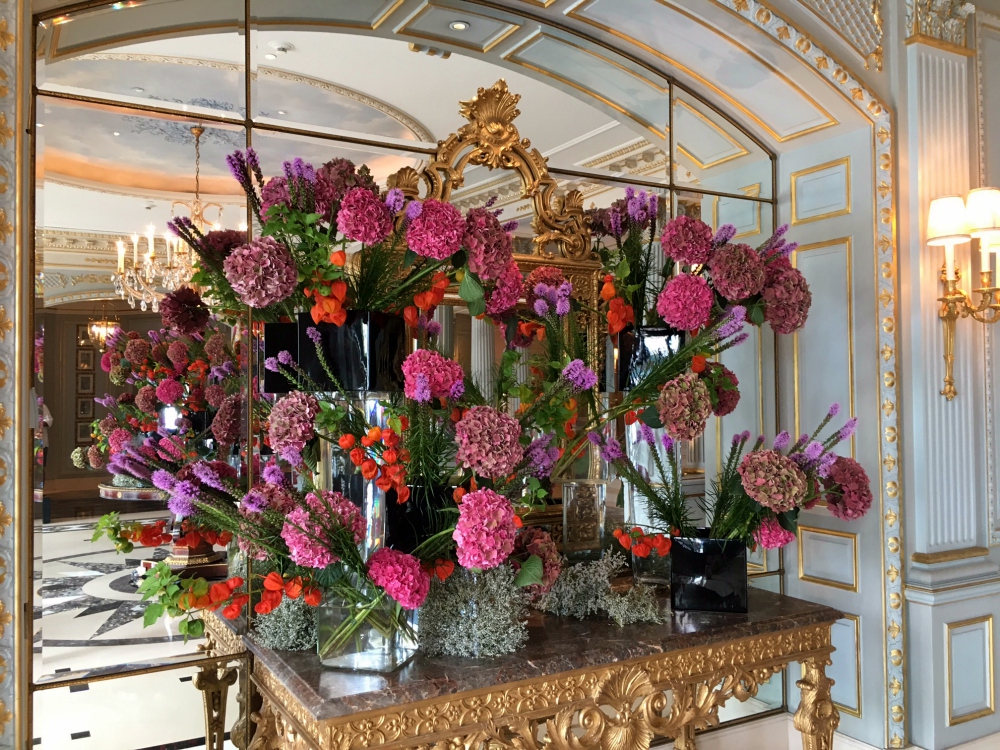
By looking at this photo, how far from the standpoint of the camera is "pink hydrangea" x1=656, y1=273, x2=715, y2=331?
7.93 ft

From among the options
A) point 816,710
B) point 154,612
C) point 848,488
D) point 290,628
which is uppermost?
point 848,488

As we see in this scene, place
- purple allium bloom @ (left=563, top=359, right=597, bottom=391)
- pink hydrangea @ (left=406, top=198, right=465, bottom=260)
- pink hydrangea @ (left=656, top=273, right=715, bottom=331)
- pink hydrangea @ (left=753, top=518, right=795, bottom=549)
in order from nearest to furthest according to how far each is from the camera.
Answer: pink hydrangea @ (left=406, top=198, right=465, bottom=260)
purple allium bloom @ (left=563, top=359, right=597, bottom=391)
pink hydrangea @ (left=656, top=273, right=715, bottom=331)
pink hydrangea @ (left=753, top=518, right=795, bottom=549)

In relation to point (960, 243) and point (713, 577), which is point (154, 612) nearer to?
point (713, 577)

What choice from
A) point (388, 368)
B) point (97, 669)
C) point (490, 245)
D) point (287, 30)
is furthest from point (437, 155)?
point (97, 669)

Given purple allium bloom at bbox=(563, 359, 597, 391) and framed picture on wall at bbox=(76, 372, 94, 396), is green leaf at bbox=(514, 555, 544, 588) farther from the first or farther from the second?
framed picture on wall at bbox=(76, 372, 94, 396)

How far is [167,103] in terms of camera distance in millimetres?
2281

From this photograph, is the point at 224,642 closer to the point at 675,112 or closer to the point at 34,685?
the point at 34,685

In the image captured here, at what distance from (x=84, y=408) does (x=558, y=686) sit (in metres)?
1.45

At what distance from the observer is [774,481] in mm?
2412

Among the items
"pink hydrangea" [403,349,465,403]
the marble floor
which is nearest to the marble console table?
the marble floor

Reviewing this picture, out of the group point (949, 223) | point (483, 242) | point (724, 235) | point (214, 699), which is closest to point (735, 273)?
point (724, 235)

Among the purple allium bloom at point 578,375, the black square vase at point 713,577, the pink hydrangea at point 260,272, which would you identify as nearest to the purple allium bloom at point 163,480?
the pink hydrangea at point 260,272

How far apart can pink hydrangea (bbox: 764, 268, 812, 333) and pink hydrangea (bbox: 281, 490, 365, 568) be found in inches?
58.1

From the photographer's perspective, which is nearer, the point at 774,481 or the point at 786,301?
the point at 774,481
